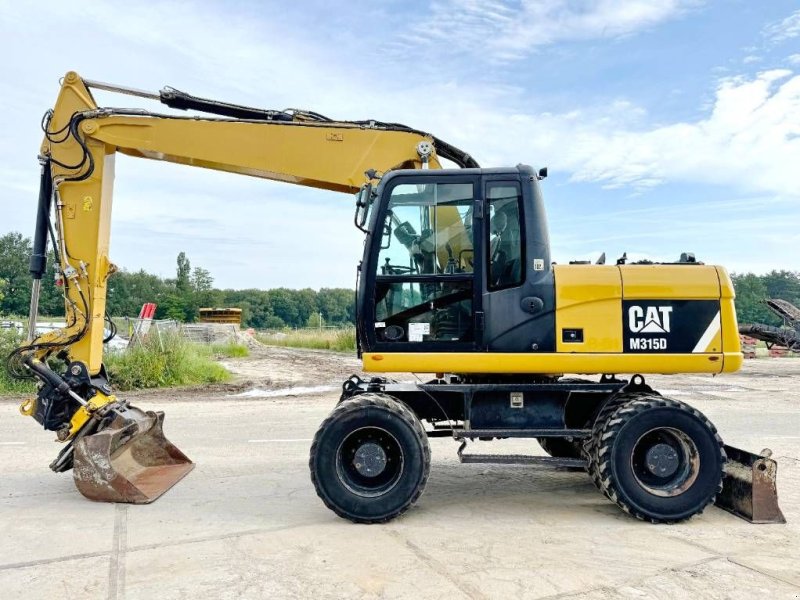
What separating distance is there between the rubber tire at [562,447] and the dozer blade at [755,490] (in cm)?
141

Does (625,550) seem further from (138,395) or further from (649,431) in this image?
(138,395)

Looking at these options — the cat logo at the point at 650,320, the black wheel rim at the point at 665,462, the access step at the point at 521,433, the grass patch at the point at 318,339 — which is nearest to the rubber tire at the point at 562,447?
the access step at the point at 521,433

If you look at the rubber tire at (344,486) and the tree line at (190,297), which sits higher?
the tree line at (190,297)

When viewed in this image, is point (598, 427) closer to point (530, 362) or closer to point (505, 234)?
point (530, 362)

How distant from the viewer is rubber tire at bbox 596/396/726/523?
17.2 feet

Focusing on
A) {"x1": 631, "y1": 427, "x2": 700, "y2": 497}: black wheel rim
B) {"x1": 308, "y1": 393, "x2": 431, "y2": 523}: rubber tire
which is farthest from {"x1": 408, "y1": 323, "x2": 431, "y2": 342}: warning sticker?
{"x1": 631, "y1": 427, "x2": 700, "y2": 497}: black wheel rim

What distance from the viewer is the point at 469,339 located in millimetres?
5500

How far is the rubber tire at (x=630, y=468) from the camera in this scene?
17.2ft

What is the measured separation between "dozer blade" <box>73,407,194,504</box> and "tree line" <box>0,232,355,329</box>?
18.0 m

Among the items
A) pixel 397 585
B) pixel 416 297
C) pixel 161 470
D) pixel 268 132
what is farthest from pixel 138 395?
pixel 397 585

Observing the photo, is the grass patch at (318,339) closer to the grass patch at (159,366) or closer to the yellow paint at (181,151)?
the grass patch at (159,366)

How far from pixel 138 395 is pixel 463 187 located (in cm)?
1062

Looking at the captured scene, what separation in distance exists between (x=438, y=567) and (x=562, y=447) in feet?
10.2

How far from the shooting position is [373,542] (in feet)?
15.5
